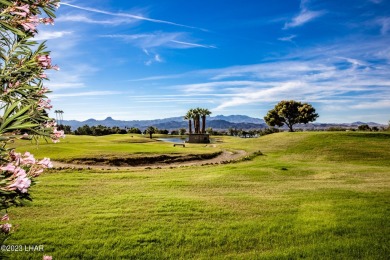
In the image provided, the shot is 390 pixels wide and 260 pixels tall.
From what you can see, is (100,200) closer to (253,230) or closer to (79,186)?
(79,186)

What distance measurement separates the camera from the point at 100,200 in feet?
56.1

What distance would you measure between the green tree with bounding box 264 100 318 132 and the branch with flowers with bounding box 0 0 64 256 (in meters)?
100

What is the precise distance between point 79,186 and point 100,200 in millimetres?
5072

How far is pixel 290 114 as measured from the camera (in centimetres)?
10125

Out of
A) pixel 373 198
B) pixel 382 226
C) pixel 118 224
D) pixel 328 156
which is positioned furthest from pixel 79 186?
pixel 328 156

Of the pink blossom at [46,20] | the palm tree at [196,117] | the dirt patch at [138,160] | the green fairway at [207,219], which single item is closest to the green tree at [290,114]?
the palm tree at [196,117]

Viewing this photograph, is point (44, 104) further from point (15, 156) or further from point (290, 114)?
point (290, 114)

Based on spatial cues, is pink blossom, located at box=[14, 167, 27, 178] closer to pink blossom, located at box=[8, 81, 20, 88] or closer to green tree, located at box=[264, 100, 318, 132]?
pink blossom, located at box=[8, 81, 20, 88]

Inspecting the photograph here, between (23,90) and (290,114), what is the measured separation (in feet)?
341

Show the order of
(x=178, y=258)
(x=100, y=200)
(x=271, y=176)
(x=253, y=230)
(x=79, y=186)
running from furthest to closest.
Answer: (x=271, y=176) → (x=79, y=186) → (x=100, y=200) → (x=253, y=230) → (x=178, y=258)

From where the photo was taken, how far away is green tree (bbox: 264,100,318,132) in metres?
96.8

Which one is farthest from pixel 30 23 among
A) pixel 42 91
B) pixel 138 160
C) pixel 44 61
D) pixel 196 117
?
pixel 196 117

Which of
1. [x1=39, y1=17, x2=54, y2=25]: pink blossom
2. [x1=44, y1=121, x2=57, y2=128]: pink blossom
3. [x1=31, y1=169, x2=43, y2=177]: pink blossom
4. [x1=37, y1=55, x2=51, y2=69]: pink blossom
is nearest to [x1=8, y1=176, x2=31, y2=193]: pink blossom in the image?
[x1=31, y1=169, x2=43, y2=177]: pink blossom

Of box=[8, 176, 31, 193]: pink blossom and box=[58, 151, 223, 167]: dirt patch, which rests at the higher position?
box=[8, 176, 31, 193]: pink blossom
